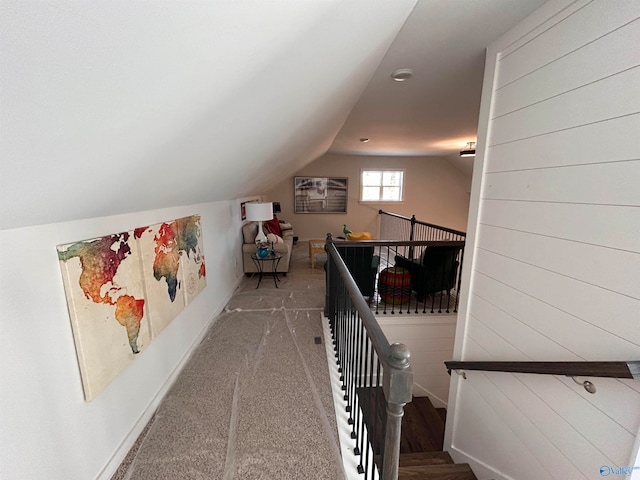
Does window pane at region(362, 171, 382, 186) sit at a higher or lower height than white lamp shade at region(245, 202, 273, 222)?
→ higher

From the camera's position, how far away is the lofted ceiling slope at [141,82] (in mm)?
530

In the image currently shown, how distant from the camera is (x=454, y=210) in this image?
8.03 meters

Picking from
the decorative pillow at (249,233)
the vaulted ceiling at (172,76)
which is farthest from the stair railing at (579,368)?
the decorative pillow at (249,233)

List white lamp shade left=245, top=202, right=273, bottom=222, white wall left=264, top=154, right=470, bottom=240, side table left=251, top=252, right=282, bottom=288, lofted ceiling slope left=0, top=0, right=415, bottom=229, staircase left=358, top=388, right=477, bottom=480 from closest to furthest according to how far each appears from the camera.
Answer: lofted ceiling slope left=0, top=0, right=415, bottom=229 < staircase left=358, top=388, right=477, bottom=480 < white lamp shade left=245, top=202, right=273, bottom=222 < side table left=251, top=252, right=282, bottom=288 < white wall left=264, top=154, right=470, bottom=240

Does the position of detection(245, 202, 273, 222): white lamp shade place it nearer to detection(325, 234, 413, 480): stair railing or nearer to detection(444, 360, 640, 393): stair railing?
detection(325, 234, 413, 480): stair railing

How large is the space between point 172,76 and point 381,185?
7.48m

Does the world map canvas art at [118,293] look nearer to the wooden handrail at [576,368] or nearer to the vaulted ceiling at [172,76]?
the vaulted ceiling at [172,76]

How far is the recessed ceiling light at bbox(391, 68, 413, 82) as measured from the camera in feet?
7.41

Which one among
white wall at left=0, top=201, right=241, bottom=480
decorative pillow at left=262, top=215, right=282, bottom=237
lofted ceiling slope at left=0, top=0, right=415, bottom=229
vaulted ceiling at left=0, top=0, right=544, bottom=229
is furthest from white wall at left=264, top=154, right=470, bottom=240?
white wall at left=0, top=201, right=241, bottom=480

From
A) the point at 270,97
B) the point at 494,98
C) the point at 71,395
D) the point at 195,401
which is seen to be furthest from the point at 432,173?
the point at 71,395

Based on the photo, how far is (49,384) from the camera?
113 cm

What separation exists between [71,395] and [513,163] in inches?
109

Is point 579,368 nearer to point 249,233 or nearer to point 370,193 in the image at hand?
point 249,233

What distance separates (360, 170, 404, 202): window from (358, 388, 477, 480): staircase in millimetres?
5592
